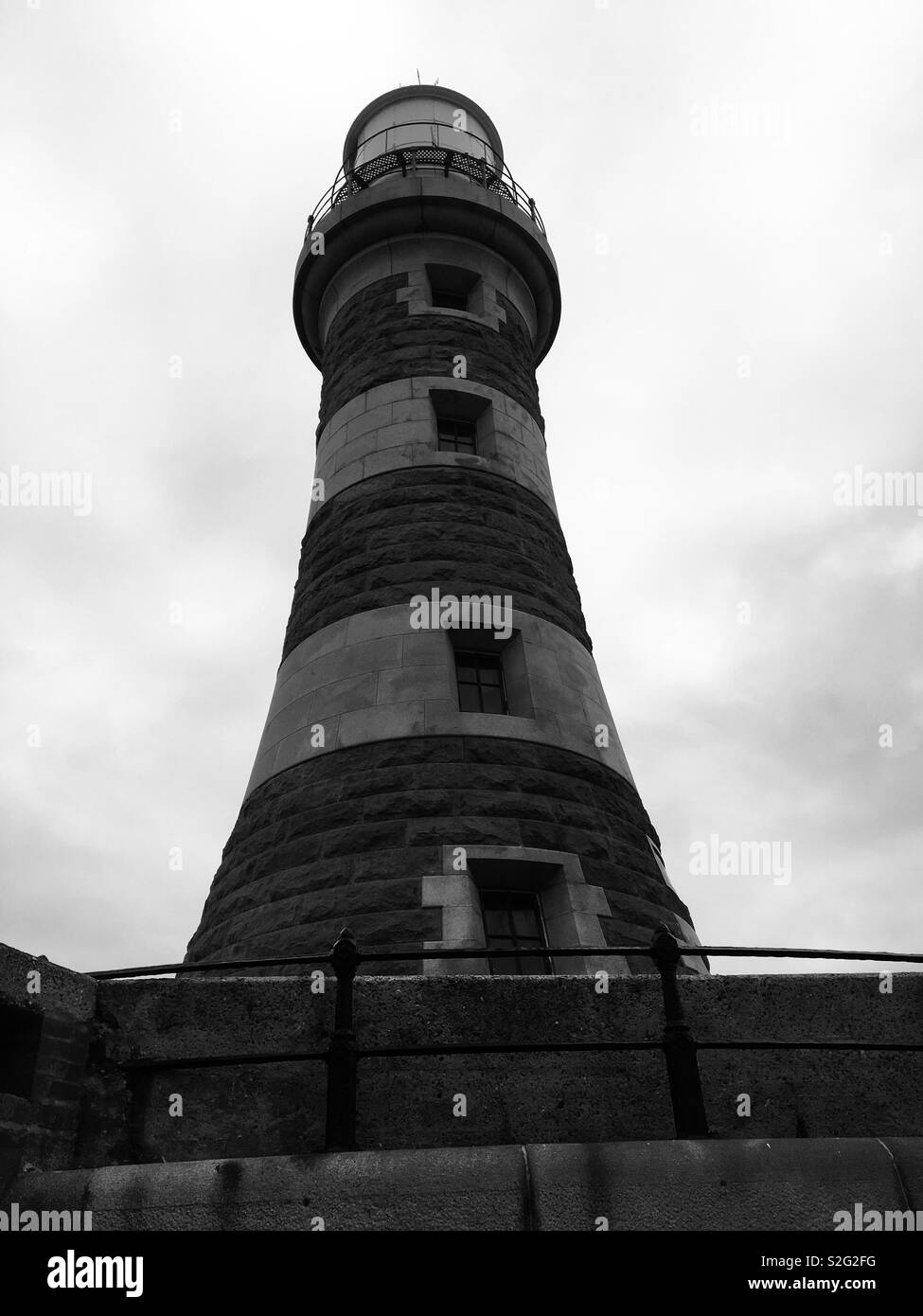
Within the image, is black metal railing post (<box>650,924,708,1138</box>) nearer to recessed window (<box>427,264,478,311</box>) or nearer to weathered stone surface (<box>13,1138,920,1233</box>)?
weathered stone surface (<box>13,1138,920,1233</box>)

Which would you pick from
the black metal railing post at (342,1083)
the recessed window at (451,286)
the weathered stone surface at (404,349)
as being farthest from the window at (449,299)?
the black metal railing post at (342,1083)

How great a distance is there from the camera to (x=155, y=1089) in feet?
16.7

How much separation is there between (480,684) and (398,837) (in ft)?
8.19

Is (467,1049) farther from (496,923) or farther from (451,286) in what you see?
(451,286)

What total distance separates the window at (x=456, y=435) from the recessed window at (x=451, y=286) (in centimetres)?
252

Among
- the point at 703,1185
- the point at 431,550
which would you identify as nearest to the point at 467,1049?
the point at 703,1185

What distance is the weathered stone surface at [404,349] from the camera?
13.3 metres

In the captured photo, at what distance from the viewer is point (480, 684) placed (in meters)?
10.6

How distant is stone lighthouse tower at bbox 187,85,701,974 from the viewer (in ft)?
28.0

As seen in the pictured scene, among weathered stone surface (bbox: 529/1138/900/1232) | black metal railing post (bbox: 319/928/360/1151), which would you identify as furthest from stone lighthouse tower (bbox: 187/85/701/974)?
black metal railing post (bbox: 319/928/360/1151)

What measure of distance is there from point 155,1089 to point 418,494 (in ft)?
26.3

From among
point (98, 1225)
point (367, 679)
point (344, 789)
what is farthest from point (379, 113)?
point (98, 1225)

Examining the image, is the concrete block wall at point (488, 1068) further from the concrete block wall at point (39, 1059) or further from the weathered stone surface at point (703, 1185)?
the weathered stone surface at point (703, 1185)
